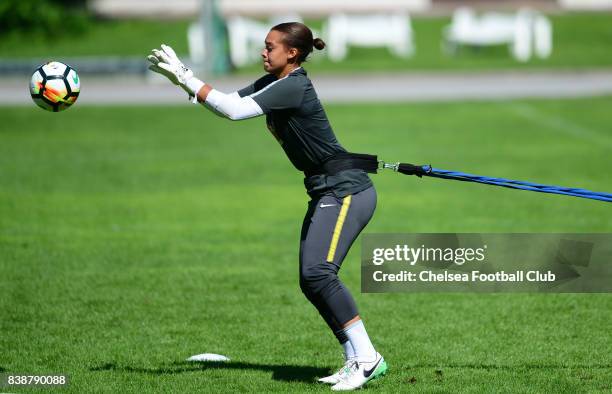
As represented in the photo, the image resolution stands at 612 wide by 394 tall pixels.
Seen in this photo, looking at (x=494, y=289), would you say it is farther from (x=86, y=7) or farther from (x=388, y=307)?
(x=86, y=7)

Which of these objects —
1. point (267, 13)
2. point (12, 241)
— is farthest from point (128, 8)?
point (12, 241)

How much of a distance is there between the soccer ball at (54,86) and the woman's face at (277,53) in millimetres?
1671

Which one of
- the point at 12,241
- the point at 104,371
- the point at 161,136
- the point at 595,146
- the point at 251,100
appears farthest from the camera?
the point at 161,136

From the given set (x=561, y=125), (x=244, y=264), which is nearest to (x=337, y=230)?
(x=244, y=264)

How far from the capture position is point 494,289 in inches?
397

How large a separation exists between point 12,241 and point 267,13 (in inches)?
1458

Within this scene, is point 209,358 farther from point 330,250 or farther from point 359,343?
point 330,250

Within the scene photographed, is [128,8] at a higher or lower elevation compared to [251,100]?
higher

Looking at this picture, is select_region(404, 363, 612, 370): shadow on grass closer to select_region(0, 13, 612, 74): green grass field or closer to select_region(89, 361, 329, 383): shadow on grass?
select_region(89, 361, 329, 383): shadow on grass

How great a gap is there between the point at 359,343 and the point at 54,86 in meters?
3.00

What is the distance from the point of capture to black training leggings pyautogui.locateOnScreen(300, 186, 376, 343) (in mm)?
7012

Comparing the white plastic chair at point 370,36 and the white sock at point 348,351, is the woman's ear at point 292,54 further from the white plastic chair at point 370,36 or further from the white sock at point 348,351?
the white plastic chair at point 370,36

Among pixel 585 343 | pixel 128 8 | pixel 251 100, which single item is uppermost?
pixel 128 8

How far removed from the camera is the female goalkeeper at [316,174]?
6.96 m
